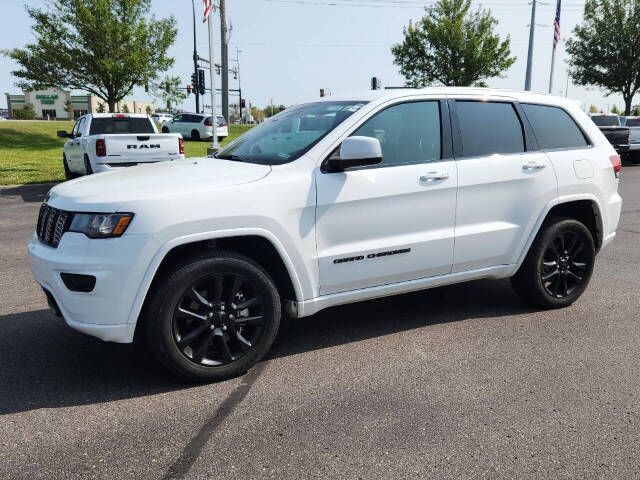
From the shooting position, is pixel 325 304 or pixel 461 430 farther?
pixel 325 304

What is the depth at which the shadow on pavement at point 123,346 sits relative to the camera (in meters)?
3.48

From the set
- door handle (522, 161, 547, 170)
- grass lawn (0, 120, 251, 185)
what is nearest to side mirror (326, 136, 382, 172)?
door handle (522, 161, 547, 170)

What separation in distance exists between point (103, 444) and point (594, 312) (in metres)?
3.94

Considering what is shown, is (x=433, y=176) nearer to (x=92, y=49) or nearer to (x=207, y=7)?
(x=207, y=7)

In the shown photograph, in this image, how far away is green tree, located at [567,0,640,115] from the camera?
35.6 meters

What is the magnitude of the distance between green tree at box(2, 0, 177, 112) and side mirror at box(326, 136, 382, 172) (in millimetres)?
22461

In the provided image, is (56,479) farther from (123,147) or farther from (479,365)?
(123,147)

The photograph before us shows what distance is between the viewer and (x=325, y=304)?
12.7 feet

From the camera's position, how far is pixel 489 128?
454 centimetres

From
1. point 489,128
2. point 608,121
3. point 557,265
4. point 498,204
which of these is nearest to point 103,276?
point 498,204

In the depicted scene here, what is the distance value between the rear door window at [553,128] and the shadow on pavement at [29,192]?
9.84m

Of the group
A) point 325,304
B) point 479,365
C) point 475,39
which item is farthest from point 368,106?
point 475,39

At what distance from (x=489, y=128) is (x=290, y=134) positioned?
1537mm

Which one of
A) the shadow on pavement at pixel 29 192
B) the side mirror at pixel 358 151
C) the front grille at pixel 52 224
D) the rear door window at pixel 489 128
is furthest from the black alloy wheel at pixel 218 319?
the shadow on pavement at pixel 29 192
